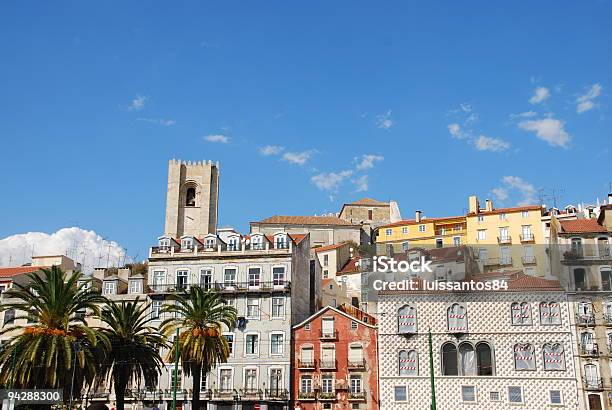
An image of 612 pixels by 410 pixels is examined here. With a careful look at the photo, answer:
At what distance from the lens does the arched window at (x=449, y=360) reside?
58.8m

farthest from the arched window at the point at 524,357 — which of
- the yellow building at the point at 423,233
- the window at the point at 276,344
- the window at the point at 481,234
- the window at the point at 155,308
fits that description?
the yellow building at the point at 423,233

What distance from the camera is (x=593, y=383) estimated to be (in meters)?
A: 57.0

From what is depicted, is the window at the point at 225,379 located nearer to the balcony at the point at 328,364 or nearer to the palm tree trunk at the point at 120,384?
the balcony at the point at 328,364

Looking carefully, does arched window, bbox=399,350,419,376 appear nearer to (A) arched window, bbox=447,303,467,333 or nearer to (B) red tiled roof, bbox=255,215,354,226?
(A) arched window, bbox=447,303,467,333

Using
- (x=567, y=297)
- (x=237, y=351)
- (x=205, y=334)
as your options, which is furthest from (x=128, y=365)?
(x=567, y=297)

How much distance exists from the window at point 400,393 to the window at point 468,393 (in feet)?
14.7

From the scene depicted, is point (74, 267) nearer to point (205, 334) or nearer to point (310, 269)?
point (310, 269)

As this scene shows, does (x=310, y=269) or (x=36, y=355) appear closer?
(x=36, y=355)

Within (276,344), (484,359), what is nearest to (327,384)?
(276,344)

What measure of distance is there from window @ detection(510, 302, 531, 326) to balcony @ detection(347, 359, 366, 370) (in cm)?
1262

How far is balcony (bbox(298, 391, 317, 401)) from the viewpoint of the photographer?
60188 millimetres

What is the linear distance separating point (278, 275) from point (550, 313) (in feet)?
75.2

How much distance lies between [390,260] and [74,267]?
4208cm

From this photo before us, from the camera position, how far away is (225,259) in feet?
217
